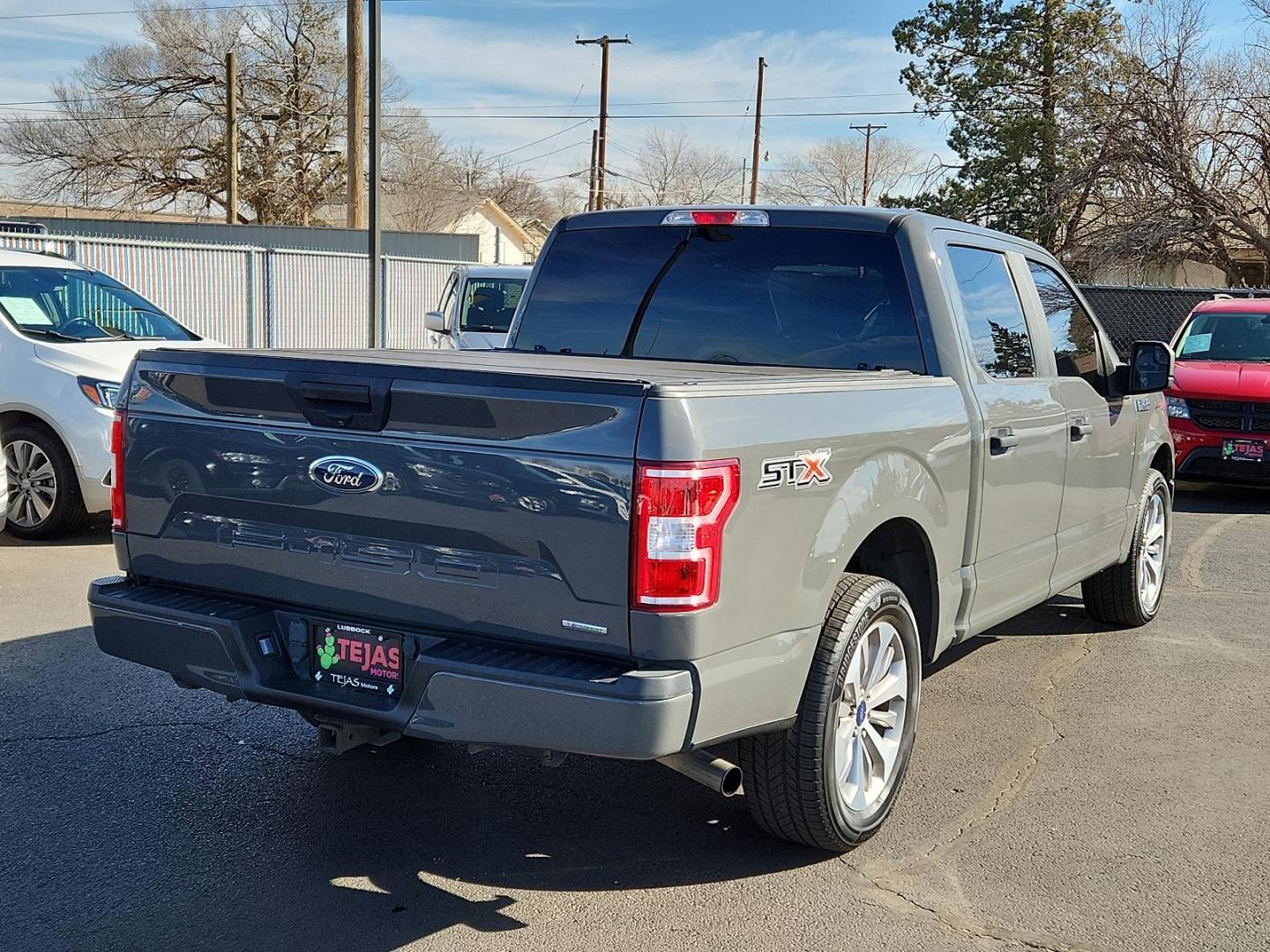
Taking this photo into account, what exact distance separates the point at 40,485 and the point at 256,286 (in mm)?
11721

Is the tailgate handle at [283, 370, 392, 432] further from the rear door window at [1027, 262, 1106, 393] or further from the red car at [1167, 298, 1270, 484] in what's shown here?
the red car at [1167, 298, 1270, 484]

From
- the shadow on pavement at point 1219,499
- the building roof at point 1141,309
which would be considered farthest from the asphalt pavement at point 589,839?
the building roof at point 1141,309

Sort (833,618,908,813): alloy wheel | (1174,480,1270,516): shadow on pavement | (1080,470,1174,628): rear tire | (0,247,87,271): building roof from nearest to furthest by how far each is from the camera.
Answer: (833,618,908,813): alloy wheel, (1080,470,1174,628): rear tire, (0,247,87,271): building roof, (1174,480,1270,516): shadow on pavement

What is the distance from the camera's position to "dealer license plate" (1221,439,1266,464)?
11.3 metres

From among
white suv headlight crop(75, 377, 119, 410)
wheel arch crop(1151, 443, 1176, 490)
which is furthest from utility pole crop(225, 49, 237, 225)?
wheel arch crop(1151, 443, 1176, 490)

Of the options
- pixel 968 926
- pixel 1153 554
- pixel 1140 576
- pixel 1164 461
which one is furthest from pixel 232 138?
pixel 968 926

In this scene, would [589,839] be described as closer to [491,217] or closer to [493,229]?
[491,217]

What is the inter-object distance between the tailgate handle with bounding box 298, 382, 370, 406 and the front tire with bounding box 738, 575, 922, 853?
1.45m

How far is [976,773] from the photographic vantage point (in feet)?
15.7

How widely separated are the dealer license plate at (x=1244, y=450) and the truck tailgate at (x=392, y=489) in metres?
9.58

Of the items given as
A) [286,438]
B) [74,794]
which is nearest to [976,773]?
[286,438]

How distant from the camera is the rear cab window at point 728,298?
476cm

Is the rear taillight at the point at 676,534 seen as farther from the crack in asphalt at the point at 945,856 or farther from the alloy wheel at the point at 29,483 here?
the alloy wheel at the point at 29,483

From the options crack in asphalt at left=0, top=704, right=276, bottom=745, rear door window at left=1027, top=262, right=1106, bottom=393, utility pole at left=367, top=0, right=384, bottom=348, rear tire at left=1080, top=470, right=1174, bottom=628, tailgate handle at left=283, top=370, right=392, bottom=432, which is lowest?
crack in asphalt at left=0, top=704, right=276, bottom=745
